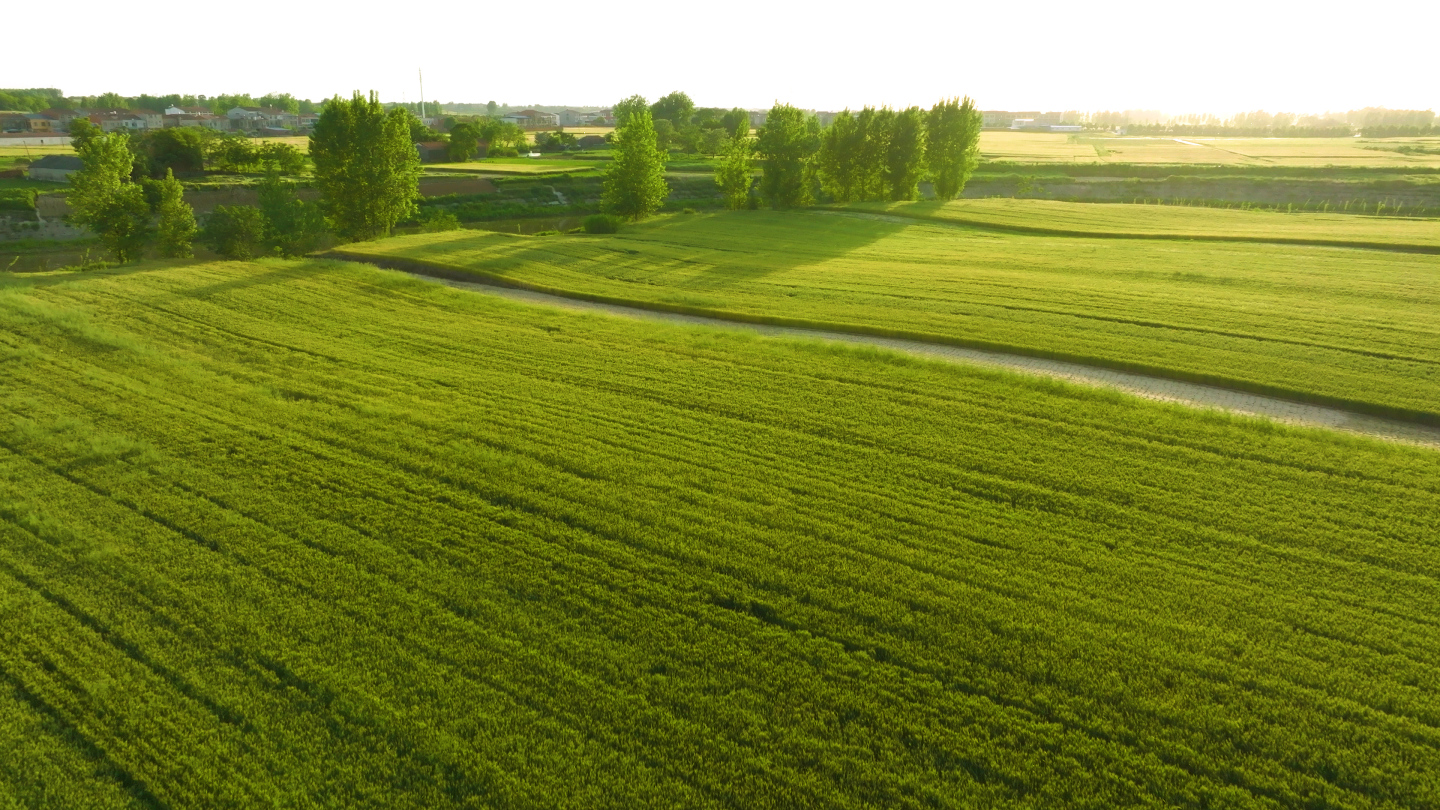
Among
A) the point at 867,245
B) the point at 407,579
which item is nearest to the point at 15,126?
the point at 867,245

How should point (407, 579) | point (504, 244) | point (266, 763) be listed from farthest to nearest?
point (504, 244)
point (407, 579)
point (266, 763)

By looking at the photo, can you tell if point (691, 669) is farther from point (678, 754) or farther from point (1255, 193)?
point (1255, 193)

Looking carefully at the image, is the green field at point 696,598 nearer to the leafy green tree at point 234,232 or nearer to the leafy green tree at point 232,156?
the leafy green tree at point 234,232

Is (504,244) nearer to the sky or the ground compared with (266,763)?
nearer to the sky

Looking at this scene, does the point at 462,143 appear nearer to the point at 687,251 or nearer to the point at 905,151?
the point at 905,151

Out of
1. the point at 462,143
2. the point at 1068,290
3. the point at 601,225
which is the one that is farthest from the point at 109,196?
the point at 462,143

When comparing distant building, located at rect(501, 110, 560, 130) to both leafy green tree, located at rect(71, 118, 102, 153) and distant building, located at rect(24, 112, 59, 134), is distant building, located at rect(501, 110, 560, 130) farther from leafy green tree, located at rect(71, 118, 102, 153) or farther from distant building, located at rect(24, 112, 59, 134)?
leafy green tree, located at rect(71, 118, 102, 153)
